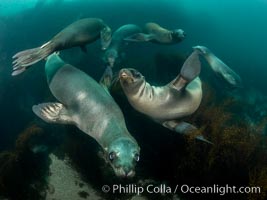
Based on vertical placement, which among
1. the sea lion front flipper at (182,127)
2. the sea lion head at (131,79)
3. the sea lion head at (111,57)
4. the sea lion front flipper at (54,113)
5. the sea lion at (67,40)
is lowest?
the sea lion front flipper at (182,127)

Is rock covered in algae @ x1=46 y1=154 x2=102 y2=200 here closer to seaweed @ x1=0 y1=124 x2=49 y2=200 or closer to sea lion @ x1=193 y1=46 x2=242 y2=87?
seaweed @ x1=0 y1=124 x2=49 y2=200

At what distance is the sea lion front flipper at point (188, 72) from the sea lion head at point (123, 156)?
1839 mm

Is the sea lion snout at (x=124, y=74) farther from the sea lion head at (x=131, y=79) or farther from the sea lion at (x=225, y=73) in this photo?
the sea lion at (x=225, y=73)

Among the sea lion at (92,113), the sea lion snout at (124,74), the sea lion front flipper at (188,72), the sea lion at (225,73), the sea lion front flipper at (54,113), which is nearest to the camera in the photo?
the sea lion at (92,113)

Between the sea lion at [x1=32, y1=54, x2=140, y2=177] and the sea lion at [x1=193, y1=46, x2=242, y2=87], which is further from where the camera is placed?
the sea lion at [x1=193, y1=46, x2=242, y2=87]

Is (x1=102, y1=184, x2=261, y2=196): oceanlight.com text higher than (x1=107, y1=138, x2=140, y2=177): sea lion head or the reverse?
the reverse

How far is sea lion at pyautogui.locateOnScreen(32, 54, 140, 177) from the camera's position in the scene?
3.56m

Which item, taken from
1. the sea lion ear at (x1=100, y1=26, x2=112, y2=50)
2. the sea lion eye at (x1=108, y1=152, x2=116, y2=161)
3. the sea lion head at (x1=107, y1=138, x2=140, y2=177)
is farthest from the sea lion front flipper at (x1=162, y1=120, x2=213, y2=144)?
the sea lion ear at (x1=100, y1=26, x2=112, y2=50)

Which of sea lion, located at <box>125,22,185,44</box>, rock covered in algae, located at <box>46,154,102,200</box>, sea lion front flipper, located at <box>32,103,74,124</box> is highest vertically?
sea lion, located at <box>125,22,185,44</box>

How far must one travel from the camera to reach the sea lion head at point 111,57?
707cm

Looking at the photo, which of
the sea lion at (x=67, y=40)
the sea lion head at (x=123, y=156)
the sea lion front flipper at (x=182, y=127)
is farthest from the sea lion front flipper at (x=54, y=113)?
the sea lion front flipper at (x=182, y=127)

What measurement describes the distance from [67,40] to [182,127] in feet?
8.14

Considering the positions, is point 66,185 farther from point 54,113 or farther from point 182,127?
point 182,127

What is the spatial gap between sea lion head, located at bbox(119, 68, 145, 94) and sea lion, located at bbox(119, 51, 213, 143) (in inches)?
2.8
